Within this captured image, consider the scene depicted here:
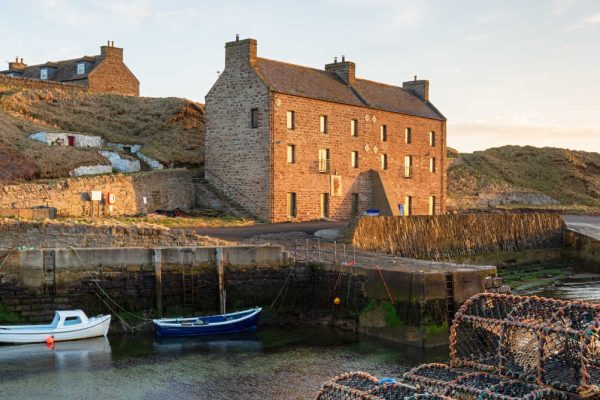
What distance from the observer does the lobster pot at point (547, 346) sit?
40.4 feet

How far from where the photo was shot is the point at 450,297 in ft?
70.9

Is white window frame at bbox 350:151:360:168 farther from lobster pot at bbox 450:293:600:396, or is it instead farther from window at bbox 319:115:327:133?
lobster pot at bbox 450:293:600:396

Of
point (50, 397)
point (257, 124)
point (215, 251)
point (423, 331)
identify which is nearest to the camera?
point (50, 397)

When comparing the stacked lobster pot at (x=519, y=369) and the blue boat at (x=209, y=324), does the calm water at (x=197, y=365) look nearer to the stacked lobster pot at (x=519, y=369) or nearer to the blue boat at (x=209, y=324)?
the blue boat at (x=209, y=324)

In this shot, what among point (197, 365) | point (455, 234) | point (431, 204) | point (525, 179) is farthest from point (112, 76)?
point (197, 365)

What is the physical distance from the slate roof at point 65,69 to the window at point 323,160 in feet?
104

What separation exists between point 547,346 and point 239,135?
3020 centimetres

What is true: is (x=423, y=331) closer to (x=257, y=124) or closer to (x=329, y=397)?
(x=329, y=397)

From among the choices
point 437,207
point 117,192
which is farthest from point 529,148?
point 117,192

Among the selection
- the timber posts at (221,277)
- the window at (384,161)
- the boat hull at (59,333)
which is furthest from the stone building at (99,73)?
the boat hull at (59,333)

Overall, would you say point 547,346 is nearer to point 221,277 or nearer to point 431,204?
point 221,277

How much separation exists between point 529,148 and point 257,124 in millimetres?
64620

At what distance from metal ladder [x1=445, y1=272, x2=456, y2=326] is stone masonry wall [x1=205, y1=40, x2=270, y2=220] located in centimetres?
1971

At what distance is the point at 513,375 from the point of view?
13.2 m
